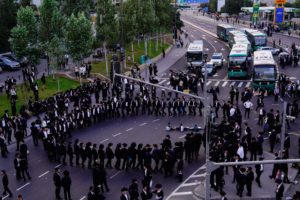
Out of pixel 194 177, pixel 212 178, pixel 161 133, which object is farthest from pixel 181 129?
pixel 212 178

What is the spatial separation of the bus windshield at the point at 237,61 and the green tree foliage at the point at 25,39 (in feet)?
75.9

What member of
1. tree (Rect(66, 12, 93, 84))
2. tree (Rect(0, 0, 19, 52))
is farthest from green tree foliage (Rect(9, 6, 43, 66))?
tree (Rect(0, 0, 19, 52))

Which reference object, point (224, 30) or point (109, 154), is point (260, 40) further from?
point (109, 154)

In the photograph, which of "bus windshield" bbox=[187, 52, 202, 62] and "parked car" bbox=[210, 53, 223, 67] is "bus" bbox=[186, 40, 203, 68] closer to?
"bus windshield" bbox=[187, 52, 202, 62]

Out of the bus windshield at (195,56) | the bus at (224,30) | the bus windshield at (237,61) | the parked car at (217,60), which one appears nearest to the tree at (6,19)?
the bus windshield at (195,56)

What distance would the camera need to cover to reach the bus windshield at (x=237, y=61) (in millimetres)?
42094

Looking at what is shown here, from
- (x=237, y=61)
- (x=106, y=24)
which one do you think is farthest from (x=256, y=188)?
(x=106, y=24)

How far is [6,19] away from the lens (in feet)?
163

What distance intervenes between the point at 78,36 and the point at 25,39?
5.92 m

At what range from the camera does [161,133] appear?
26.2 m

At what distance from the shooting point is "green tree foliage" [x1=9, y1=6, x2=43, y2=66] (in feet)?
124

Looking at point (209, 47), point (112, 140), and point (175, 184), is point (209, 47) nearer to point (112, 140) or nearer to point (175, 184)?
point (112, 140)

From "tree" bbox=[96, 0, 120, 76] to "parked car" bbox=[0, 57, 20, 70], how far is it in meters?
12.2

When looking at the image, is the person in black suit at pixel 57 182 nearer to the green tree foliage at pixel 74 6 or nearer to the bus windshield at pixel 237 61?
the bus windshield at pixel 237 61
